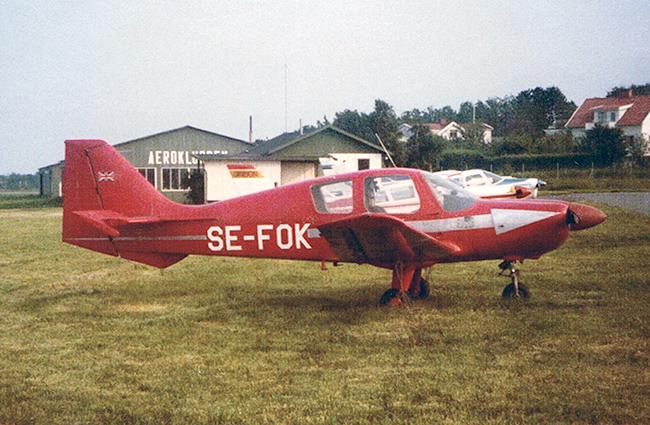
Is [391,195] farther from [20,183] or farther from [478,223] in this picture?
[20,183]

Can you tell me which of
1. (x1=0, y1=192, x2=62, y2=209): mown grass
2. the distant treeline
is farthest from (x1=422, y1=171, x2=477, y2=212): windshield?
the distant treeline

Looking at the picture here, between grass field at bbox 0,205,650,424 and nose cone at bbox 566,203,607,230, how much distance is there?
0.98 metres

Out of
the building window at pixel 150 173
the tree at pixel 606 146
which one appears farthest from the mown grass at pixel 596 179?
the building window at pixel 150 173

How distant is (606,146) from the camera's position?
4425 cm

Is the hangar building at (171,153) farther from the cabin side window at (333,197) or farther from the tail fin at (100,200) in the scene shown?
the cabin side window at (333,197)

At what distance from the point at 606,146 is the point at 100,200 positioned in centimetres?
4173

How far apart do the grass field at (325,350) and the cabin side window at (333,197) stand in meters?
1.26

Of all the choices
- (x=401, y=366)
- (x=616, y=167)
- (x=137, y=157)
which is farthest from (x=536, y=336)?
(x=616, y=167)

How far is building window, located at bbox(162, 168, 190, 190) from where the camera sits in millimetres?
40812

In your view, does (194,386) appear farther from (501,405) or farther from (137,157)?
(137,157)

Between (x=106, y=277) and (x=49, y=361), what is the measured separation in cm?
546

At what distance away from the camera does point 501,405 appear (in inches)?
182

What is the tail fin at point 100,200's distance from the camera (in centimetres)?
888

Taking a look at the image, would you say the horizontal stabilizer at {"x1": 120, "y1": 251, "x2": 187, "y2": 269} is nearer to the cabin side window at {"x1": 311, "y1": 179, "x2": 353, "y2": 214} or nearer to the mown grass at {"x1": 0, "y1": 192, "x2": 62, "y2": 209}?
the cabin side window at {"x1": 311, "y1": 179, "x2": 353, "y2": 214}
